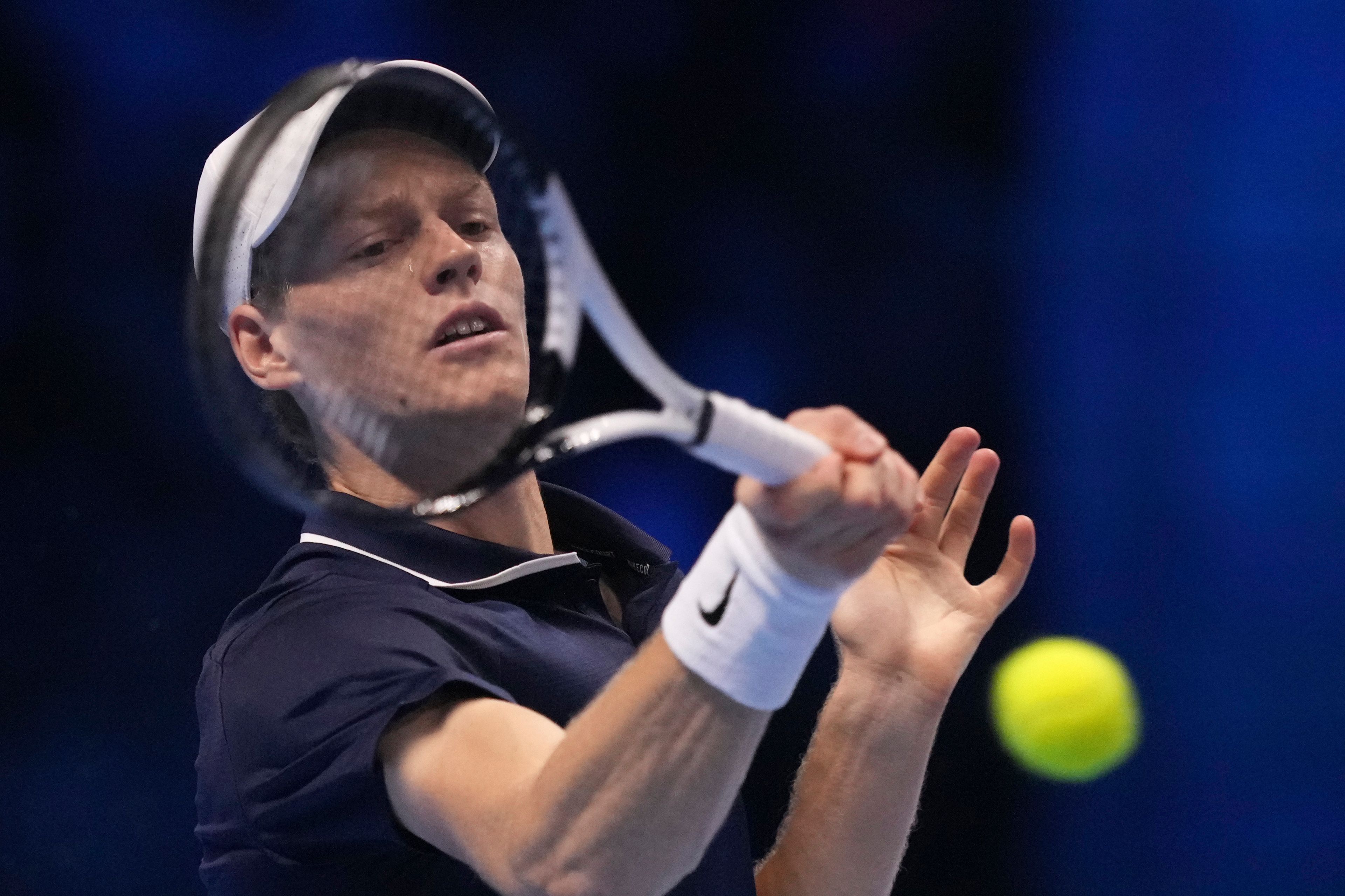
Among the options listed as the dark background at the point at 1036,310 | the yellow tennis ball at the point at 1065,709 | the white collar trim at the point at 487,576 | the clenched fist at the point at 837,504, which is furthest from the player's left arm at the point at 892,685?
the yellow tennis ball at the point at 1065,709

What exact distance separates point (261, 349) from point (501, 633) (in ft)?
1.07

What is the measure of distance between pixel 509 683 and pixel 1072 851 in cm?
188

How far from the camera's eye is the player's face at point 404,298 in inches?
44.1

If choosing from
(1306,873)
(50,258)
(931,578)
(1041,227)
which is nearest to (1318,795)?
(1306,873)

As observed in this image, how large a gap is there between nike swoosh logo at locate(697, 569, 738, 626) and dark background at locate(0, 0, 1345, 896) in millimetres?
1614

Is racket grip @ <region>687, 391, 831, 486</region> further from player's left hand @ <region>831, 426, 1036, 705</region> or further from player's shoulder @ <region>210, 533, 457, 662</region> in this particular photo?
player's left hand @ <region>831, 426, 1036, 705</region>

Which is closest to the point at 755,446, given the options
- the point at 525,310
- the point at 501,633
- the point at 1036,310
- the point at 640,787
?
the point at 640,787

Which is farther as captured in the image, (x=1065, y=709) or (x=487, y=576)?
(x=1065, y=709)

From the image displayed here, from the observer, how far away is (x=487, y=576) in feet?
4.54

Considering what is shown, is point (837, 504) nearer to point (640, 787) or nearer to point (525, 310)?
point (640, 787)

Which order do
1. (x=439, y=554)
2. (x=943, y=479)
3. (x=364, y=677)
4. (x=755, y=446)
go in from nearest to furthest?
1. (x=755, y=446)
2. (x=364, y=677)
3. (x=439, y=554)
4. (x=943, y=479)

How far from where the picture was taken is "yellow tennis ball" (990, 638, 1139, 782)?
2.78 metres

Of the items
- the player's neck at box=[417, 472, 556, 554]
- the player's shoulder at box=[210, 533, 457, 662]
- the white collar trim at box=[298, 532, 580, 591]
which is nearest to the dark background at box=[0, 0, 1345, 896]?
the player's neck at box=[417, 472, 556, 554]

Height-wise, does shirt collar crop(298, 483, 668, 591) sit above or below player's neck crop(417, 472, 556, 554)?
below
